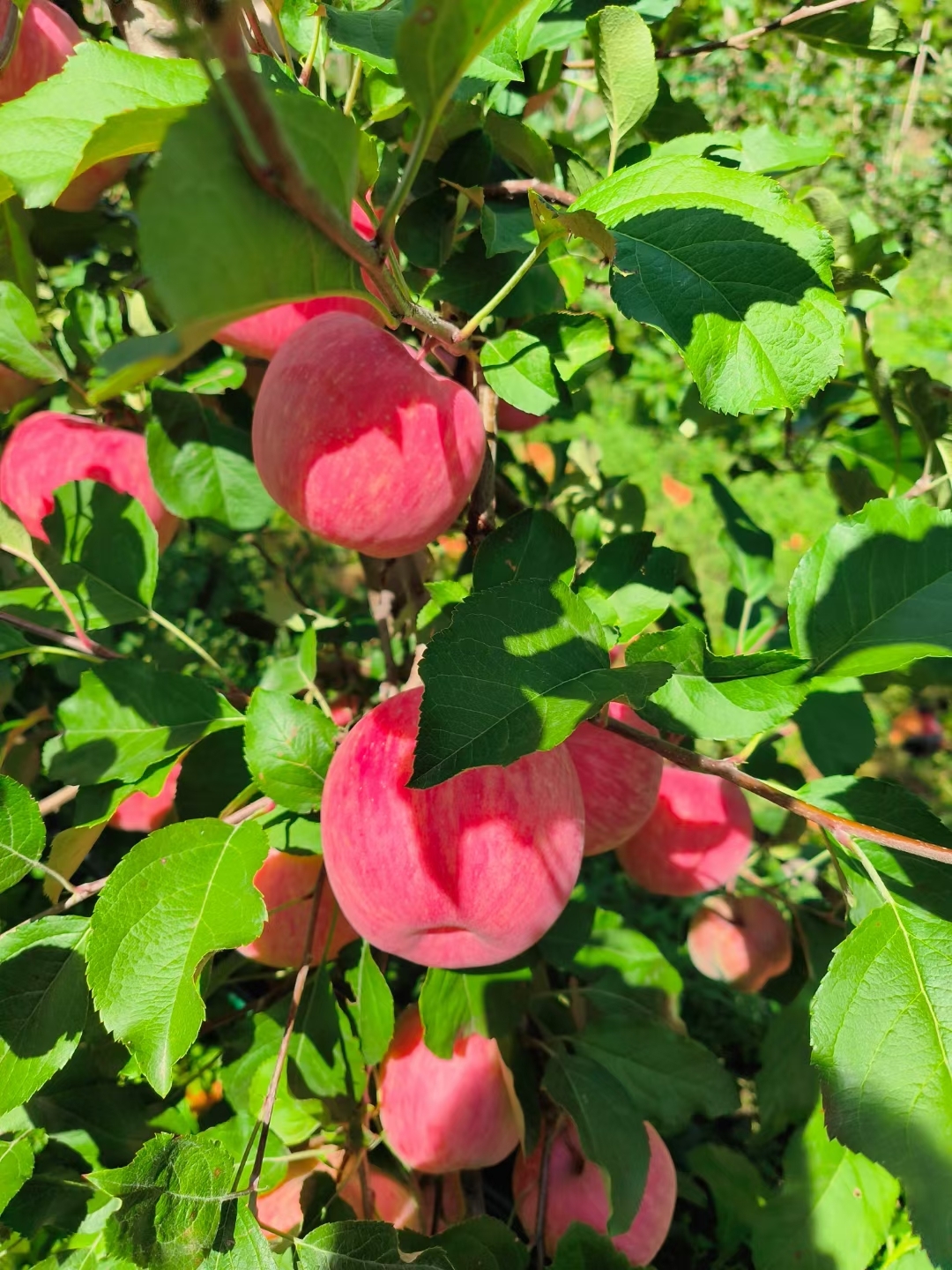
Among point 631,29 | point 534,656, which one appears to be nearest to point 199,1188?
point 534,656

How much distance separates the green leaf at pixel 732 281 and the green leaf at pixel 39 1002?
2.03 feet

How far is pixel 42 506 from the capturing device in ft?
3.13

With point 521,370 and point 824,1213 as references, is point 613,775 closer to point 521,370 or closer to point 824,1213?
point 521,370

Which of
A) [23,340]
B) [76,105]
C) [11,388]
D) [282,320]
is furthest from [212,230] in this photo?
[11,388]

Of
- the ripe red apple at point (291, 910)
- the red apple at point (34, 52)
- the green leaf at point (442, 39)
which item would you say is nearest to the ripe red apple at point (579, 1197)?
the ripe red apple at point (291, 910)

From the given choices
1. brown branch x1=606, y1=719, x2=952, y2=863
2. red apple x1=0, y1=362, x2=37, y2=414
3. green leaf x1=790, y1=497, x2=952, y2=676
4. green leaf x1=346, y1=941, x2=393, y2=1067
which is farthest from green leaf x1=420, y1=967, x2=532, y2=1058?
red apple x1=0, y1=362, x2=37, y2=414

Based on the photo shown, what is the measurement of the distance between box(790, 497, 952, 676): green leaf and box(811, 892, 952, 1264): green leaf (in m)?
0.18

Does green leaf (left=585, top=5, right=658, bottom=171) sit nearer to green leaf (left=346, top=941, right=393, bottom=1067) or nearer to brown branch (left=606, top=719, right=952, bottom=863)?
brown branch (left=606, top=719, right=952, bottom=863)

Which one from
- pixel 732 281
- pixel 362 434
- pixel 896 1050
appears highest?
pixel 732 281

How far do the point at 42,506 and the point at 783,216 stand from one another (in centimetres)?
81

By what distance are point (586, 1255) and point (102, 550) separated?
76 centimetres

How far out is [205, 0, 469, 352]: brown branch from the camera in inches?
8.9

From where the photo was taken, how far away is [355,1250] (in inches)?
24.0

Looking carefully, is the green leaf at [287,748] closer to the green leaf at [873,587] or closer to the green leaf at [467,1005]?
the green leaf at [467,1005]
